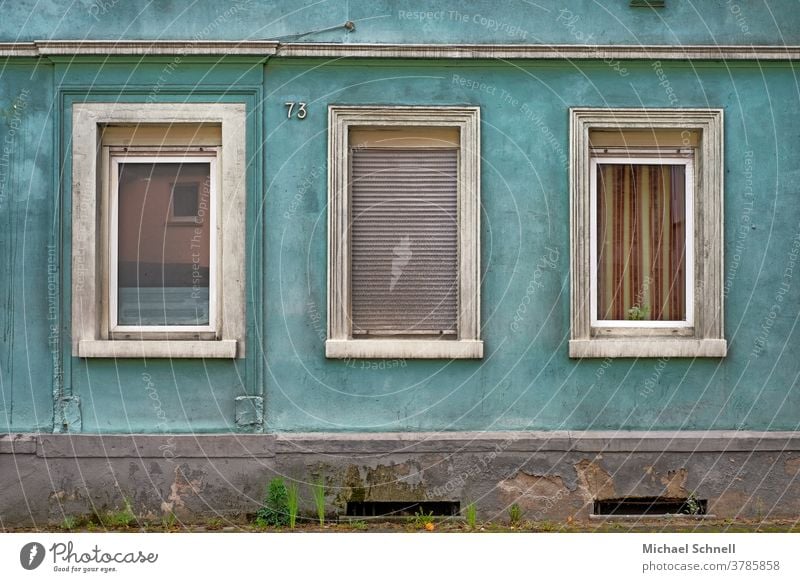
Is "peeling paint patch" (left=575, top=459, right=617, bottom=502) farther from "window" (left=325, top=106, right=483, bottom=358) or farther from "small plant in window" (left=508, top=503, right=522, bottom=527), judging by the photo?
"window" (left=325, top=106, right=483, bottom=358)

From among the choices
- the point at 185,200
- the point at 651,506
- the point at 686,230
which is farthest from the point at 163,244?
the point at 651,506

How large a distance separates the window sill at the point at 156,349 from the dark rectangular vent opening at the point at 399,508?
67.0 inches

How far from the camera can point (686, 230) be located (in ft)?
35.9

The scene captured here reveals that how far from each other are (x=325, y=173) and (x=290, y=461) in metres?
2.51

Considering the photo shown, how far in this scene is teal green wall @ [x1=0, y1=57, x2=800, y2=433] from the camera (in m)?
10.6

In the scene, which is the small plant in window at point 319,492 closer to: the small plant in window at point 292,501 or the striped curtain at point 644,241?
the small plant in window at point 292,501

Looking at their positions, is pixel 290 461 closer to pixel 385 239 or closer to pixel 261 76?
pixel 385 239

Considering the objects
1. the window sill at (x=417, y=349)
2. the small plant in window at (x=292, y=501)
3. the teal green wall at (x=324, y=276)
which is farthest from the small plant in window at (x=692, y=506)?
the small plant in window at (x=292, y=501)

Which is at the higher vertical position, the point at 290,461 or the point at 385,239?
the point at 385,239

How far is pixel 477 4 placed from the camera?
1066cm

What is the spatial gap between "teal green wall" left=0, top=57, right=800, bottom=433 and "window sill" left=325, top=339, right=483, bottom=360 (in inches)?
4.4

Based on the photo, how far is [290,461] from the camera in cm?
1049

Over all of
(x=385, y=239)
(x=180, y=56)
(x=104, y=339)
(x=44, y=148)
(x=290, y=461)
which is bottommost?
(x=290, y=461)

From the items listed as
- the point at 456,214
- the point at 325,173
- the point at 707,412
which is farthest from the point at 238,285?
the point at 707,412
